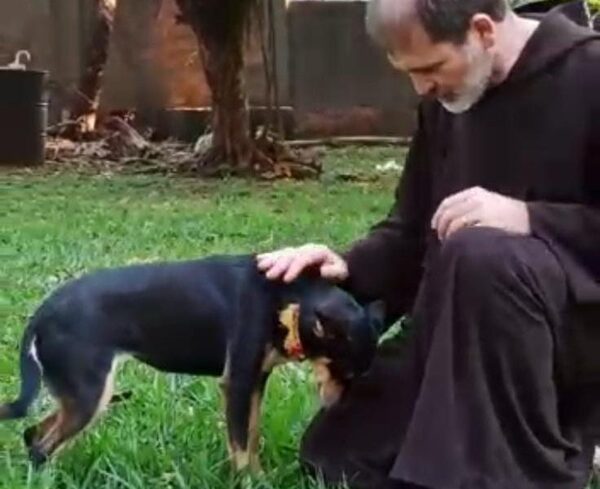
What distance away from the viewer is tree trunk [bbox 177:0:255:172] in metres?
13.0

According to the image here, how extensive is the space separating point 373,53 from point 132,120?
2568mm

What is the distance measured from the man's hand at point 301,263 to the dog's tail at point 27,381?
0.52m

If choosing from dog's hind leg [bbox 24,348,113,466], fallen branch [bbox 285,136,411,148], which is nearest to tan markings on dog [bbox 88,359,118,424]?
dog's hind leg [bbox 24,348,113,466]

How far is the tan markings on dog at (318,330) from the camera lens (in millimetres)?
3520

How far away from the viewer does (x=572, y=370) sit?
3338 mm

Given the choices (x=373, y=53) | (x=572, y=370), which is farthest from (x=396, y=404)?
(x=373, y=53)

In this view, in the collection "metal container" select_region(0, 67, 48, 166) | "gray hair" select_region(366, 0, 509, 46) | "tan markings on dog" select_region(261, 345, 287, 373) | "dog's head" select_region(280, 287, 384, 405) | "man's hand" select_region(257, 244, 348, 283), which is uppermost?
"gray hair" select_region(366, 0, 509, 46)

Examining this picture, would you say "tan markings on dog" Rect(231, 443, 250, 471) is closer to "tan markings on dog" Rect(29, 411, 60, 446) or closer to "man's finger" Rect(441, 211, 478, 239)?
"tan markings on dog" Rect(29, 411, 60, 446)

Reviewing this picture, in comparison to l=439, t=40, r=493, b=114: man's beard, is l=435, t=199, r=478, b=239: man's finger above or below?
below

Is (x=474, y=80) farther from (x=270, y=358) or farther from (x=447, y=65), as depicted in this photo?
(x=270, y=358)

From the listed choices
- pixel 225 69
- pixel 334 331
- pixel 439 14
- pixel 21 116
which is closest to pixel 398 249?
pixel 334 331

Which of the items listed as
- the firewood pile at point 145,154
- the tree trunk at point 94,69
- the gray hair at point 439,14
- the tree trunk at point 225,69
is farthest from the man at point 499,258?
the tree trunk at point 94,69

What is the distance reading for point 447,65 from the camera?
3.25 m

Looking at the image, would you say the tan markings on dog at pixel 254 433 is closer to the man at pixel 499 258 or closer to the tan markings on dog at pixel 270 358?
the tan markings on dog at pixel 270 358
